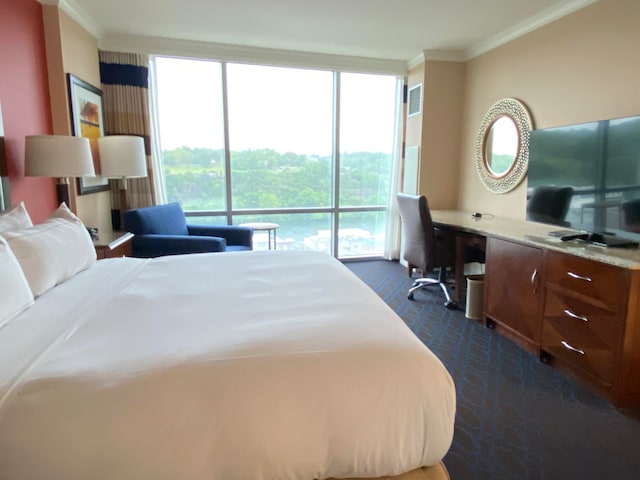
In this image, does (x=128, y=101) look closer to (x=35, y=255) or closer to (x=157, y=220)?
(x=157, y=220)

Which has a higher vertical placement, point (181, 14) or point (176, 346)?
point (181, 14)

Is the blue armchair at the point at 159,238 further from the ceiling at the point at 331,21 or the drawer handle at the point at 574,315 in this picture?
the drawer handle at the point at 574,315

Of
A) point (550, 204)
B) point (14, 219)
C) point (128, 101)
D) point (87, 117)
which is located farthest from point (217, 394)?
point (128, 101)

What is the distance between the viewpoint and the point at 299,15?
3.36 m

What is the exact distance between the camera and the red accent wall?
2420mm

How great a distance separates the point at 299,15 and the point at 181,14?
1.04m

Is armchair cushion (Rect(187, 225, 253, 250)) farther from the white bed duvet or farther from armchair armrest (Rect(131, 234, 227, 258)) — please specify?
the white bed duvet

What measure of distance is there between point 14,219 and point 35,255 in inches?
16.2

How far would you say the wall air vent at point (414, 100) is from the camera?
455 cm

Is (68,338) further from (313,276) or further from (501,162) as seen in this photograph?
(501,162)

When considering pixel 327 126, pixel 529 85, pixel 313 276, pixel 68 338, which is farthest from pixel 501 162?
pixel 68 338

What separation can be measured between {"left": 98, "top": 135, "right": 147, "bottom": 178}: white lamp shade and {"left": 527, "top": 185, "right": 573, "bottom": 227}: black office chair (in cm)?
336

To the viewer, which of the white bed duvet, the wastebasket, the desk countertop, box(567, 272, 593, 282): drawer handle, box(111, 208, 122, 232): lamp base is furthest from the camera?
box(111, 208, 122, 232): lamp base

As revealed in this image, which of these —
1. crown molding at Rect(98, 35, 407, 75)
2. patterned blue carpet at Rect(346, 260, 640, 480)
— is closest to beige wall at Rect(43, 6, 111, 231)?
crown molding at Rect(98, 35, 407, 75)
